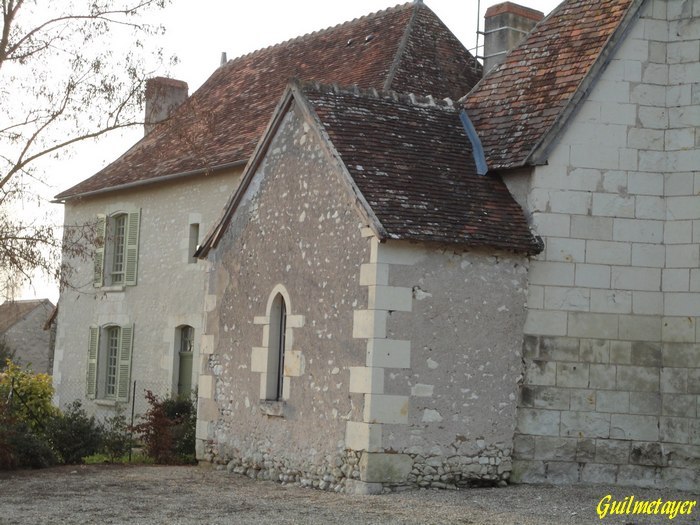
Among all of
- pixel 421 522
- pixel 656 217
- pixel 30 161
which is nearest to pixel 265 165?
pixel 30 161

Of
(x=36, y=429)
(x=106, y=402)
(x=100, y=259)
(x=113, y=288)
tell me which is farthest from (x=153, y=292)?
(x=36, y=429)

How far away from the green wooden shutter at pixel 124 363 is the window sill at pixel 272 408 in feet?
29.3

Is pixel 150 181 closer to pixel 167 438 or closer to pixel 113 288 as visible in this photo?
pixel 113 288

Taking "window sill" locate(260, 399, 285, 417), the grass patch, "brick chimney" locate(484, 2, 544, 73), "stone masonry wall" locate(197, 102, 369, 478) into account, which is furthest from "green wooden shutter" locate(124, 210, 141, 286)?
"window sill" locate(260, 399, 285, 417)

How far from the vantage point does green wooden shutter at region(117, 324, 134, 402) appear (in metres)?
22.1

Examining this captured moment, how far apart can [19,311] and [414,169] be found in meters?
30.3

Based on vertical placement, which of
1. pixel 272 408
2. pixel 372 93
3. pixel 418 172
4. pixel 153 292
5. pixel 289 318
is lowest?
pixel 272 408

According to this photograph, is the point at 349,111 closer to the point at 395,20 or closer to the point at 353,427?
the point at 353,427

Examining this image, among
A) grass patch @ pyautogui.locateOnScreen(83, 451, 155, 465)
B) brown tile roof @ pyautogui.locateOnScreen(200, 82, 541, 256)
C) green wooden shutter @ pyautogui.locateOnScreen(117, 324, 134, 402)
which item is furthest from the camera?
green wooden shutter @ pyautogui.locateOnScreen(117, 324, 134, 402)

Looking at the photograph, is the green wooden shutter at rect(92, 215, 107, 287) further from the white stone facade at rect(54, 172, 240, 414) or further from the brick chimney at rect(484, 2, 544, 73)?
the brick chimney at rect(484, 2, 544, 73)

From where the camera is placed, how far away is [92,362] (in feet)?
76.5

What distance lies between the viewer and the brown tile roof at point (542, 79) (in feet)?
42.8

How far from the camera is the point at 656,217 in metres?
13.0

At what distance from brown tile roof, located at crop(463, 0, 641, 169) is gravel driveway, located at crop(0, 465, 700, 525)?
156 inches
